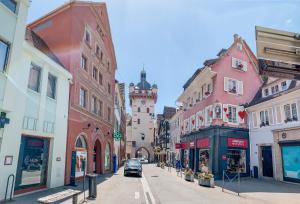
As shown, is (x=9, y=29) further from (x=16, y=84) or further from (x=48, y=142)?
(x=48, y=142)

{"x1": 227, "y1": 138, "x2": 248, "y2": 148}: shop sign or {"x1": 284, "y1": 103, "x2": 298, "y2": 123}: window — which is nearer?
{"x1": 284, "y1": 103, "x2": 298, "y2": 123}: window

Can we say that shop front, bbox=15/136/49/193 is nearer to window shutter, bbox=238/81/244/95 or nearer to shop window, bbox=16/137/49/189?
shop window, bbox=16/137/49/189

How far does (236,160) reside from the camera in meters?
25.5

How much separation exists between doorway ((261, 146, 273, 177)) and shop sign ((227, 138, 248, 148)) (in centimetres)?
197

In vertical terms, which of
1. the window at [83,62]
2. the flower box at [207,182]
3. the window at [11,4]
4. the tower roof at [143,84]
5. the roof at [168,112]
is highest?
the tower roof at [143,84]

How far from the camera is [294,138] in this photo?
775 inches

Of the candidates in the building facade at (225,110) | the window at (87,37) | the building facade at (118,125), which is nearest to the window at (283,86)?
the building facade at (225,110)

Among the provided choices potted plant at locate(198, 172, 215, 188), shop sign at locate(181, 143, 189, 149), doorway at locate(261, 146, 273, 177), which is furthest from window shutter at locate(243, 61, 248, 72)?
potted plant at locate(198, 172, 215, 188)

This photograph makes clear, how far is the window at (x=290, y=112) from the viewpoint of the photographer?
2009 centimetres

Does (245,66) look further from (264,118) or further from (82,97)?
(82,97)

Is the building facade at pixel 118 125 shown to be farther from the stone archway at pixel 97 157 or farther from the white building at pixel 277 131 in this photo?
the white building at pixel 277 131

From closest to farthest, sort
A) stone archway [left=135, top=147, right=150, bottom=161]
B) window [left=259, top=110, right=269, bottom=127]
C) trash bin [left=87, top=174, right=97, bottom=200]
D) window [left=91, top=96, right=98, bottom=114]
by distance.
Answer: trash bin [left=87, top=174, right=97, bottom=200], window [left=259, top=110, right=269, bottom=127], window [left=91, top=96, right=98, bottom=114], stone archway [left=135, top=147, right=150, bottom=161]

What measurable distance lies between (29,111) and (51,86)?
3.07m

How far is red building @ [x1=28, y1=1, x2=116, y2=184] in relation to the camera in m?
17.9
